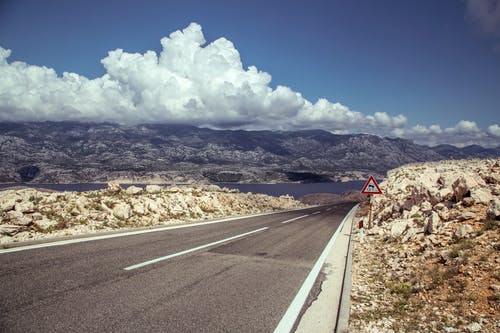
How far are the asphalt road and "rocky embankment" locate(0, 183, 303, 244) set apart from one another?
2793 mm

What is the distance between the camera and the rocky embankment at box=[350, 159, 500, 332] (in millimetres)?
4645

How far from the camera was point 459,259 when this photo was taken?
626cm

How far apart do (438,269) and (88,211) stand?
42.4ft

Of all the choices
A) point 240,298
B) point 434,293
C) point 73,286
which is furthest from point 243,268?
point 434,293

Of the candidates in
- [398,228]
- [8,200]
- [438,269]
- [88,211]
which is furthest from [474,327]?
[8,200]

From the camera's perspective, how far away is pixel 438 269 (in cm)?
661

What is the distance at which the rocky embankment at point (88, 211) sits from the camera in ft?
32.1

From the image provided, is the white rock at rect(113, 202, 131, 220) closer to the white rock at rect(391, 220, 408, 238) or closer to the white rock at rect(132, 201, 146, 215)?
the white rock at rect(132, 201, 146, 215)

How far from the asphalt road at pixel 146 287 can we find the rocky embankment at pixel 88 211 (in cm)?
279

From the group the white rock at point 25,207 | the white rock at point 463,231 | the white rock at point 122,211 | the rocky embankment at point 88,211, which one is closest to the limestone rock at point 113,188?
the rocky embankment at point 88,211

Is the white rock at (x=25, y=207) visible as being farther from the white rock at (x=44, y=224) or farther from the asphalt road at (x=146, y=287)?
the asphalt road at (x=146, y=287)

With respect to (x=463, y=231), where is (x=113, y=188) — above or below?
below

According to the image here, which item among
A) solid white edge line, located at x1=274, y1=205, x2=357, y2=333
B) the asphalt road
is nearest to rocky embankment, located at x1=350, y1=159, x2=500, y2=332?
solid white edge line, located at x1=274, y1=205, x2=357, y2=333

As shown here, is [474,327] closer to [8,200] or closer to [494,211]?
[494,211]
